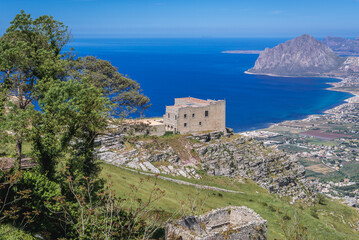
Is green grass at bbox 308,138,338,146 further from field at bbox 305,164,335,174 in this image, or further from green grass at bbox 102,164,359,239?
green grass at bbox 102,164,359,239

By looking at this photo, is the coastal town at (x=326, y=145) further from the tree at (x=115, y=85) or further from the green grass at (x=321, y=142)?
the tree at (x=115, y=85)

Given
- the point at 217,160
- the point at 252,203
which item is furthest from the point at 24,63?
the point at 217,160

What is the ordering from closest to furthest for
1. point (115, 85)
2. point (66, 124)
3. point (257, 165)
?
1. point (66, 124)
2. point (115, 85)
3. point (257, 165)

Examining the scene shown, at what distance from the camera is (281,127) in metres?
152

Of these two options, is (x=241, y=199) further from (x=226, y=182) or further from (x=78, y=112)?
(x=78, y=112)

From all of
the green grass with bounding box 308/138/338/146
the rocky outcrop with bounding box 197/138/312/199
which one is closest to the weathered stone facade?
the rocky outcrop with bounding box 197/138/312/199

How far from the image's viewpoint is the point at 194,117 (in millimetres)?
52250

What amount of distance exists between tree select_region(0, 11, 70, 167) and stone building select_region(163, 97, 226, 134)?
79.3 ft

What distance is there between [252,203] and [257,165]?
40.4ft

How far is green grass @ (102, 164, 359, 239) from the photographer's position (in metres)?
32.9

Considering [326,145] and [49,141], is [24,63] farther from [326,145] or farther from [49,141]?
[326,145]

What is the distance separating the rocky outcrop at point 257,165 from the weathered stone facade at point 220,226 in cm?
2571

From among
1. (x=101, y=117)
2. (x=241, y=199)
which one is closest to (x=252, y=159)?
(x=241, y=199)

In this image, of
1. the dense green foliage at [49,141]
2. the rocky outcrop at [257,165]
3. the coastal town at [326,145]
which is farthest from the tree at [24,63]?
the coastal town at [326,145]
